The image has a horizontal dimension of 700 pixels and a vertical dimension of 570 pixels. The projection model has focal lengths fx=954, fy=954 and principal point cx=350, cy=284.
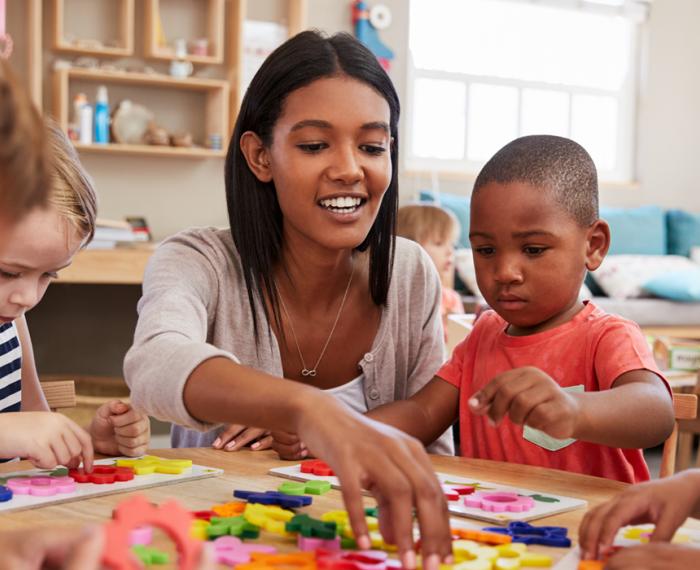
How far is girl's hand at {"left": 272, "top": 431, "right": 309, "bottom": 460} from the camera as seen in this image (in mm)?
1319

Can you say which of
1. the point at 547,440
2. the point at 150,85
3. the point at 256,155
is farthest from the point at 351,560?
the point at 150,85

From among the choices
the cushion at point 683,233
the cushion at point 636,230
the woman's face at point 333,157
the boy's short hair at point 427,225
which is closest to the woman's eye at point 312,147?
the woman's face at point 333,157

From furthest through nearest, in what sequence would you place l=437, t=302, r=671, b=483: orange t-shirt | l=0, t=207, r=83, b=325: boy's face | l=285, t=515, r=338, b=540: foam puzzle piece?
1. l=437, t=302, r=671, b=483: orange t-shirt
2. l=0, t=207, r=83, b=325: boy's face
3. l=285, t=515, r=338, b=540: foam puzzle piece

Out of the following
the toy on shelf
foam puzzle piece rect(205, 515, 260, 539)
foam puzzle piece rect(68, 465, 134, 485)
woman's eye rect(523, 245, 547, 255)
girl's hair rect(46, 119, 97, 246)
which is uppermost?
the toy on shelf

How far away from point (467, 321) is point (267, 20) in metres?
2.43

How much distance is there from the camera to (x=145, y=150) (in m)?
4.39

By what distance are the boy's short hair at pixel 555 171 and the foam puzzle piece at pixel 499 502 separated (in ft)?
1.96

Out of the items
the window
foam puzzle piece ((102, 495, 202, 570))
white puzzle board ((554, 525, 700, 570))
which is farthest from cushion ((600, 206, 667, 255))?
foam puzzle piece ((102, 495, 202, 570))

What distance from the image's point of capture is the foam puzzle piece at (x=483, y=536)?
909 mm

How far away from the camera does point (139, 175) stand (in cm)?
463

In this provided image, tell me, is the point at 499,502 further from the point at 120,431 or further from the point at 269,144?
the point at 269,144

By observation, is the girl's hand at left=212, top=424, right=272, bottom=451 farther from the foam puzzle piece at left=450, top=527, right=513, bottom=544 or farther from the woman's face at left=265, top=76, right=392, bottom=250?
the foam puzzle piece at left=450, top=527, right=513, bottom=544

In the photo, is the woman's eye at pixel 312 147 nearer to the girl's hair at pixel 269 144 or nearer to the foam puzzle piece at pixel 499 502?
the girl's hair at pixel 269 144

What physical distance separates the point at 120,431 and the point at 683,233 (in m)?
5.03
